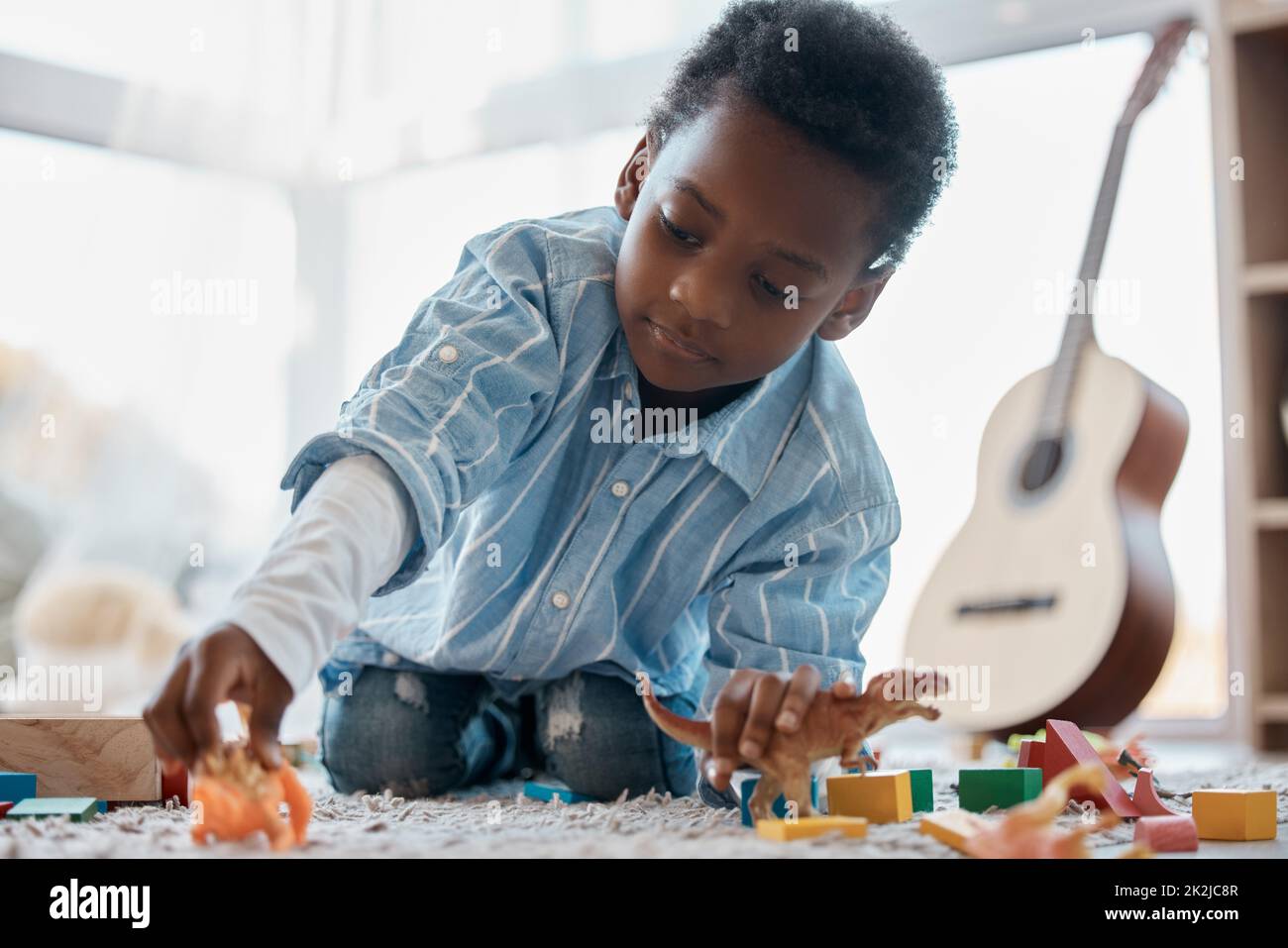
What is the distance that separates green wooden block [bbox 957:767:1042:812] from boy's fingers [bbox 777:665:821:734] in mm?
246

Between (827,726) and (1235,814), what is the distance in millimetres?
281

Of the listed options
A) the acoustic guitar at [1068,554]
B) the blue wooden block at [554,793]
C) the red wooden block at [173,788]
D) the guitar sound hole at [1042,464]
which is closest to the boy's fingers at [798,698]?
the blue wooden block at [554,793]

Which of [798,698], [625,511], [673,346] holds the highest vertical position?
[673,346]

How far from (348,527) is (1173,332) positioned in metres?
1.74

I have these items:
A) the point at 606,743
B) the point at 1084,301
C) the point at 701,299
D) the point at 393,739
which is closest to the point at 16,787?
the point at 393,739

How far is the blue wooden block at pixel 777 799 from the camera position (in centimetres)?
74

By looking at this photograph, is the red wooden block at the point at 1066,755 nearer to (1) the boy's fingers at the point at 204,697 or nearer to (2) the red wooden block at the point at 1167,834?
(2) the red wooden block at the point at 1167,834

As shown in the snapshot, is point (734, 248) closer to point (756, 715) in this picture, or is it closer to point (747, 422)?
point (747, 422)

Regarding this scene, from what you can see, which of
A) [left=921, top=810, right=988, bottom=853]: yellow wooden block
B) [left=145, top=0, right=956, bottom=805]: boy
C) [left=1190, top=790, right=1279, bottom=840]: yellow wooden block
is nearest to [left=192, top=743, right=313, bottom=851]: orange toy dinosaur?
[left=145, top=0, right=956, bottom=805]: boy

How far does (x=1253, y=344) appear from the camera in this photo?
1894 mm

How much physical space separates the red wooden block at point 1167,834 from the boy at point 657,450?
188mm

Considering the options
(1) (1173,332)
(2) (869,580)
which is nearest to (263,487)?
(2) (869,580)

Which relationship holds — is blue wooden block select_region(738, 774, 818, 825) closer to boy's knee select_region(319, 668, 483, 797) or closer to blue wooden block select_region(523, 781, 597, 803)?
blue wooden block select_region(523, 781, 597, 803)
